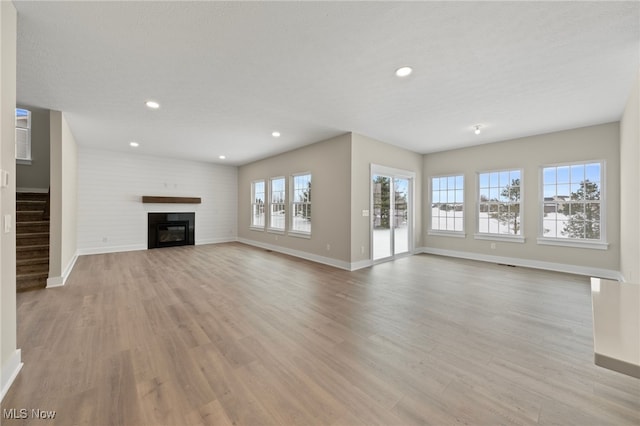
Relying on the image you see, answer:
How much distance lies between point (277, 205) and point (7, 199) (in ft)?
17.8

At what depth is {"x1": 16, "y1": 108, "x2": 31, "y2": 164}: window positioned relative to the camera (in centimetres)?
561

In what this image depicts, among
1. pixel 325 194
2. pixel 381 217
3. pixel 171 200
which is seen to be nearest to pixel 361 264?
pixel 381 217

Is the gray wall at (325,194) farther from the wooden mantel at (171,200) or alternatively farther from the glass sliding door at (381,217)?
the wooden mantel at (171,200)

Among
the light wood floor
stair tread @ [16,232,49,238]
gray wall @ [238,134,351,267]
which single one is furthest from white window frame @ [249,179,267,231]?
stair tread @ [16,232,49,238]

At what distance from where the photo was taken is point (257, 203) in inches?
316

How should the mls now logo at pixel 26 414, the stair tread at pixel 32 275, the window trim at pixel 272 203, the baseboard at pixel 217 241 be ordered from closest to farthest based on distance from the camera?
the mls now logo at pixel 26 414, the stair tread at pixel 32 275, the window trim at pixel 272 203, the baseboard at pixel 217 241

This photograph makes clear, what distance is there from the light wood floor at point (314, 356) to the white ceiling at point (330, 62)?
262 cm

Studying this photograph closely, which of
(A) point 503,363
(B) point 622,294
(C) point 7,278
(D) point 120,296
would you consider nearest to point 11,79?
(C) point 7,278

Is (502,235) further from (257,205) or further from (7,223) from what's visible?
(7,223)

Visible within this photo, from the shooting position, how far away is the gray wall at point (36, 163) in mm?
5680

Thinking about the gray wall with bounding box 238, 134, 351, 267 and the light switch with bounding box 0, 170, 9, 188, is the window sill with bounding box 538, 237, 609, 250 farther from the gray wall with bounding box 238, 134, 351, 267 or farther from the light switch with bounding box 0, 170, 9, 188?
the light switch with bounding box 0, 170, 9, 188

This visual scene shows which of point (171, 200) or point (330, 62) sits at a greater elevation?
point (330, 62)

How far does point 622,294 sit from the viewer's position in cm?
119

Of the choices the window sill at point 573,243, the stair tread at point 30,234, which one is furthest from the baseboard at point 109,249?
the window sill at point 573,243
